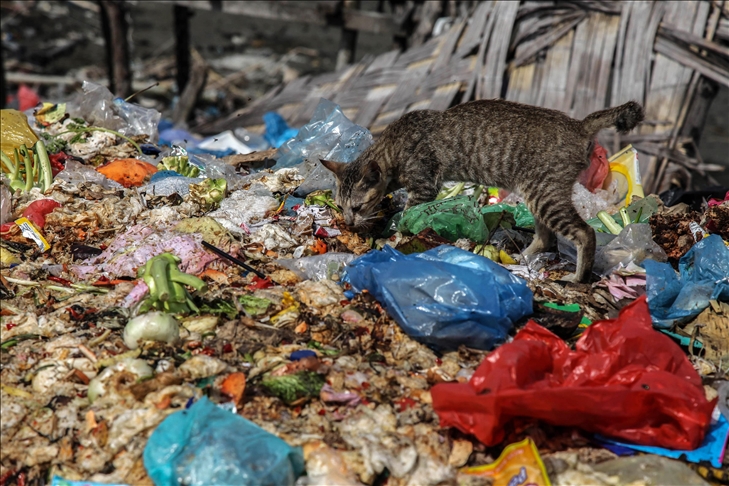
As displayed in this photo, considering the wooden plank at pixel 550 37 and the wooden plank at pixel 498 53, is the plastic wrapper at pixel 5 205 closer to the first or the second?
the wooden plank at pixel 498 53

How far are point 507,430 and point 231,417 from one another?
116 centimetres

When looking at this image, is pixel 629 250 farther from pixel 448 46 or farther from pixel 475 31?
pixel 448 46

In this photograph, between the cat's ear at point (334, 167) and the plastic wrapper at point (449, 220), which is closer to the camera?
the plastic wrapper at point (449, 220)

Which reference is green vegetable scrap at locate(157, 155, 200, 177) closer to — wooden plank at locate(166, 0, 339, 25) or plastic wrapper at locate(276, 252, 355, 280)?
plastic wrapper at locate(276, 252, 355, 280)

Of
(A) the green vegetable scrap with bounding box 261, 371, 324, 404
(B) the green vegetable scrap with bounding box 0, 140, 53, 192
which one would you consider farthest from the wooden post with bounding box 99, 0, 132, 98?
(A) the green vegetable scrap with bounding box 261, 371, 324, 404

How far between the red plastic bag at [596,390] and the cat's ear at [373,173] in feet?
5.42

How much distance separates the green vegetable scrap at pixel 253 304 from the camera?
3619mm

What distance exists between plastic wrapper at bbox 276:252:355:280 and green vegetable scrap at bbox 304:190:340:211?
28.0 inches

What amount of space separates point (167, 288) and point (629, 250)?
2.86 meters

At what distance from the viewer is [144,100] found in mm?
11008

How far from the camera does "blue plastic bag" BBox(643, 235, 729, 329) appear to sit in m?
3.93

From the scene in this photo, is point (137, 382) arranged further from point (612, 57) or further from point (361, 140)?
point (612, 57)

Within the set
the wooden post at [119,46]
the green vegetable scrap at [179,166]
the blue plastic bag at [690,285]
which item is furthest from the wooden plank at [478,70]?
the wooden post at [119,46]

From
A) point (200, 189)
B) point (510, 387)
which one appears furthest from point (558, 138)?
point (200, 189)
